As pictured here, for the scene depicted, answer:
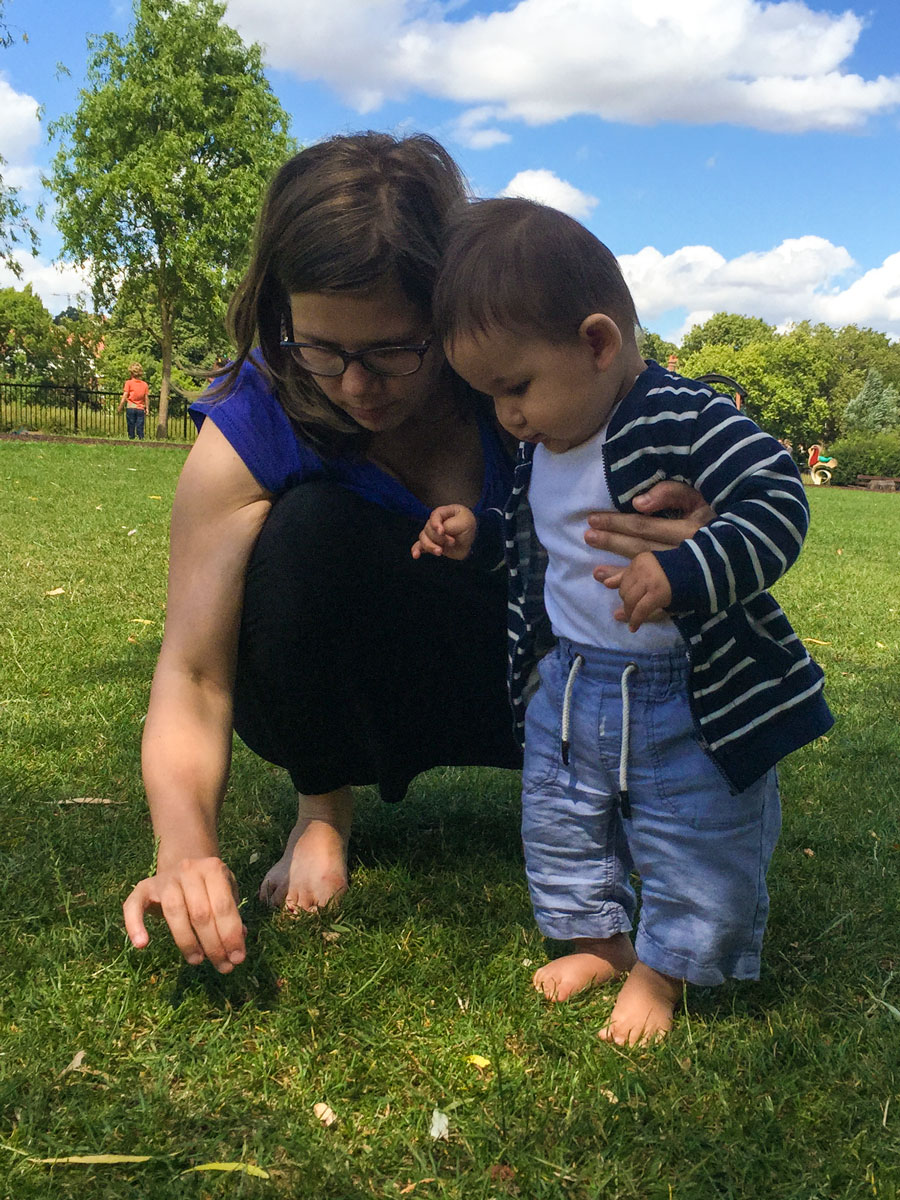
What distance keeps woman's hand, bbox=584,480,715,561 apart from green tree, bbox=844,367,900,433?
68.3 meters

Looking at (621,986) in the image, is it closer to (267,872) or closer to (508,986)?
(508,986)

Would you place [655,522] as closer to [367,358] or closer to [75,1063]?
[367,358]

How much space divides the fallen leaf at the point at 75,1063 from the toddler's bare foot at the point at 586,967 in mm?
817

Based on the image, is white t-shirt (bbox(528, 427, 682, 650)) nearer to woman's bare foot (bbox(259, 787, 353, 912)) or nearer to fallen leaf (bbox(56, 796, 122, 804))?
woman's bare foot (bbox(259, 787, 353, 912))

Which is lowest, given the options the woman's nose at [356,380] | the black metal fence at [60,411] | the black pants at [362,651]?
the black metal fence at [60,411]

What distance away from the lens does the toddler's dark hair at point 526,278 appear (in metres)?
1.76

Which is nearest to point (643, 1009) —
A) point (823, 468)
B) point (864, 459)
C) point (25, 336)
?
point (823, 468)

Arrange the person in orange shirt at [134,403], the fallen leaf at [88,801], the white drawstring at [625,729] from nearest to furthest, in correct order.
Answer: the white drawstring at [625,729] < the fallen leaf at [88,801] < the person in orange shirt at [134,403]

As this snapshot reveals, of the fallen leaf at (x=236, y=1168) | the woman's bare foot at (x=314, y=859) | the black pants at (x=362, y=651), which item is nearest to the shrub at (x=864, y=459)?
the black pants at (x=362, y=651)

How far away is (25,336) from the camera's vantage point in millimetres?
44938

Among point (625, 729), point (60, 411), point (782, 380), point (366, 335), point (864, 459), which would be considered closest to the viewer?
point (625, 729)

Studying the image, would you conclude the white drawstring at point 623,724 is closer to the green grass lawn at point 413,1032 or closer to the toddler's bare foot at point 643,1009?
the toddler's bare foot at point 643,1009

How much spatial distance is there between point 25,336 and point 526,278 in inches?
1880

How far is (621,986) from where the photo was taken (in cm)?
211
